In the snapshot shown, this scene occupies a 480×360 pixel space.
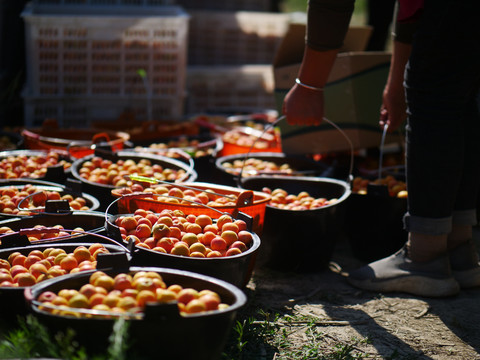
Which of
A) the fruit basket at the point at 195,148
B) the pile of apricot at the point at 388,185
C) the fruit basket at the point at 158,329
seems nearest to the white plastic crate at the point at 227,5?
the fruit basket at the point at 195,148

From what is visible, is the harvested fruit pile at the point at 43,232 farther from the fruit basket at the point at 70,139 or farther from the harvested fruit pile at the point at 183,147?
the harvested fruit pile at the point at 183,147

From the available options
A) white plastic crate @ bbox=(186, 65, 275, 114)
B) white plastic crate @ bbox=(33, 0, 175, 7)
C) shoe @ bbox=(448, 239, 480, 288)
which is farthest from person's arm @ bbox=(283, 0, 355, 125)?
white plastic crate @ bbox=(186, 65, 275, 114)

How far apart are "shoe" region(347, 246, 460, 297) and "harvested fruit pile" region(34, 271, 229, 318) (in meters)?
1.10

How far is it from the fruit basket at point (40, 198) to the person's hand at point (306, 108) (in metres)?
0.89

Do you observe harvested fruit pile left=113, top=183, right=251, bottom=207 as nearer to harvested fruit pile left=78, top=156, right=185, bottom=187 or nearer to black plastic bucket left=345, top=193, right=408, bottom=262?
harvested fruit pile left=78, top=156, right=185, bottom=187

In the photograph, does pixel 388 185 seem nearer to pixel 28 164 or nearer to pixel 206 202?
pixel 206 202

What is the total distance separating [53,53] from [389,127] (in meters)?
2.47

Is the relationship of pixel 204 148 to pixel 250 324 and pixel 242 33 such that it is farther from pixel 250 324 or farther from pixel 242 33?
pixel 242 33

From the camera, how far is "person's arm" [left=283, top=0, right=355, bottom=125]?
2344mm

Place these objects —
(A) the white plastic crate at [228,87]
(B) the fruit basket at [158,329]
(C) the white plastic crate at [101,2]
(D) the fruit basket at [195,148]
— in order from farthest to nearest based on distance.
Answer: (A) the white plastic crate at [228,87]
(C) the white plastic crate at [101,2]
(D) the fruit basket at [195,148]
(B) the fruit basket at [158,329]

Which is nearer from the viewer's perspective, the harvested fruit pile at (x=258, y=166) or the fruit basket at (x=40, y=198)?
the fruit basket at (x=40, y=198)

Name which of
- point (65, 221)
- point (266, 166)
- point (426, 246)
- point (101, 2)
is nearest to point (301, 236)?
point (426, 246)

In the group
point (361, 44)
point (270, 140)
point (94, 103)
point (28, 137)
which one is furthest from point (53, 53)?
point (361, 44)

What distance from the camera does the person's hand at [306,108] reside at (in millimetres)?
2533
